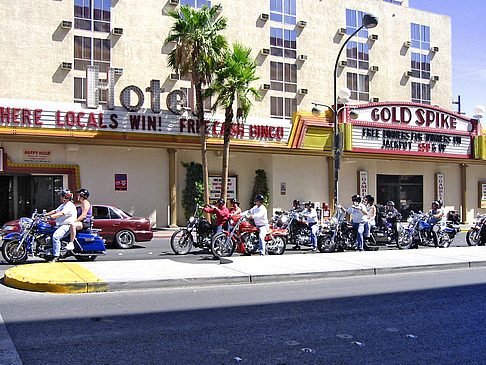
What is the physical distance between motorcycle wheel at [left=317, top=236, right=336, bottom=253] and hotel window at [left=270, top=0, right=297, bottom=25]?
21774mm

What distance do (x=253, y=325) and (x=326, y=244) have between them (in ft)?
30.6

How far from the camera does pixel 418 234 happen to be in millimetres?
17797

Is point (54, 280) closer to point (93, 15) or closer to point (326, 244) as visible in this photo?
point (326, 244)

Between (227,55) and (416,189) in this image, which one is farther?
(416,189)

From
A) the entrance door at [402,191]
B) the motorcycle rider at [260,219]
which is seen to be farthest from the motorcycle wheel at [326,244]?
the entrance door at [402,191]

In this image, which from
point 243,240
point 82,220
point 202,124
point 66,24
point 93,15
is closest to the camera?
point 82,220

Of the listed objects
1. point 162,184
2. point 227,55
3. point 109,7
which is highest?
point 109,7

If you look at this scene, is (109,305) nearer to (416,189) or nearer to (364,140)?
(364,140)

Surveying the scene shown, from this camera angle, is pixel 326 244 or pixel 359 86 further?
pixel 359 86

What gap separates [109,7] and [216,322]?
25.7 metres

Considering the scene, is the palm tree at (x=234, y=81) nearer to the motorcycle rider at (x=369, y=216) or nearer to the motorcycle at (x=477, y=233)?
the motorcycle rider at (x=369, y=216)

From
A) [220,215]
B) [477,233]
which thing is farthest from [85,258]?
[477,233]

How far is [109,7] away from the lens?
29250 mm

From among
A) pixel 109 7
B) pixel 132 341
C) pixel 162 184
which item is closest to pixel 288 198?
pixel 162 184
